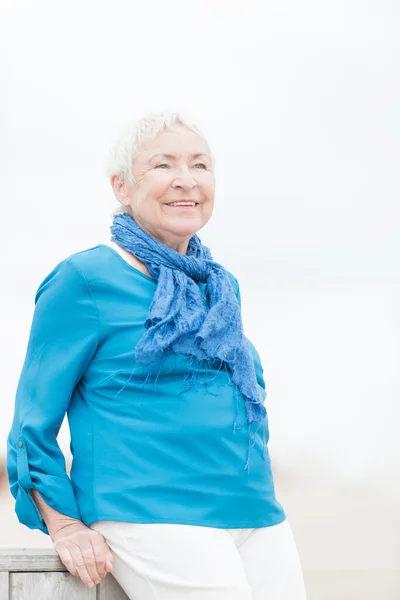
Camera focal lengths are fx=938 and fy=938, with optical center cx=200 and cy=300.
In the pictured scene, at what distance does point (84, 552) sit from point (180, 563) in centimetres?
17

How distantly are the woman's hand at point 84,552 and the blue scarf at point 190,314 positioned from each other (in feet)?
0.99

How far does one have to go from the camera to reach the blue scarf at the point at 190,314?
160 cm

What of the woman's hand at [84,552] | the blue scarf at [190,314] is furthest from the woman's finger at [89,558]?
the blue scarf at [190,314]

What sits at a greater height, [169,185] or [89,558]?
[169,185]

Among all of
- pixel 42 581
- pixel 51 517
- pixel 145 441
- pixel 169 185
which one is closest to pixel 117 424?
pixel 145 441

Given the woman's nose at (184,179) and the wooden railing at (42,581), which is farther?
the woman's nose at (184,179)

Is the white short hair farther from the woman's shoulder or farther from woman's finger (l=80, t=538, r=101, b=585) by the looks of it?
woman's finger (l=80, t=538, r=101, b=585)

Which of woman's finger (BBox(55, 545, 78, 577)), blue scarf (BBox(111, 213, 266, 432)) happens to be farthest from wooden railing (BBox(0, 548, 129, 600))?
blue scarf (BBox(111, 213, 266, 432))

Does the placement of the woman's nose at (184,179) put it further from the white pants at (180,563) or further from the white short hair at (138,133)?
the white pants at (180,563)

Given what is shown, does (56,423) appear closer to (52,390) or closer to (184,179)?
(52,390)

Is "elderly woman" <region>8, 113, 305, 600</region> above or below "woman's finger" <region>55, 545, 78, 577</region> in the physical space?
above

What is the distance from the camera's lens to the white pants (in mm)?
1499

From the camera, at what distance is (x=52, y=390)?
5.21 ft

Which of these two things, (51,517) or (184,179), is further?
(184,179)
